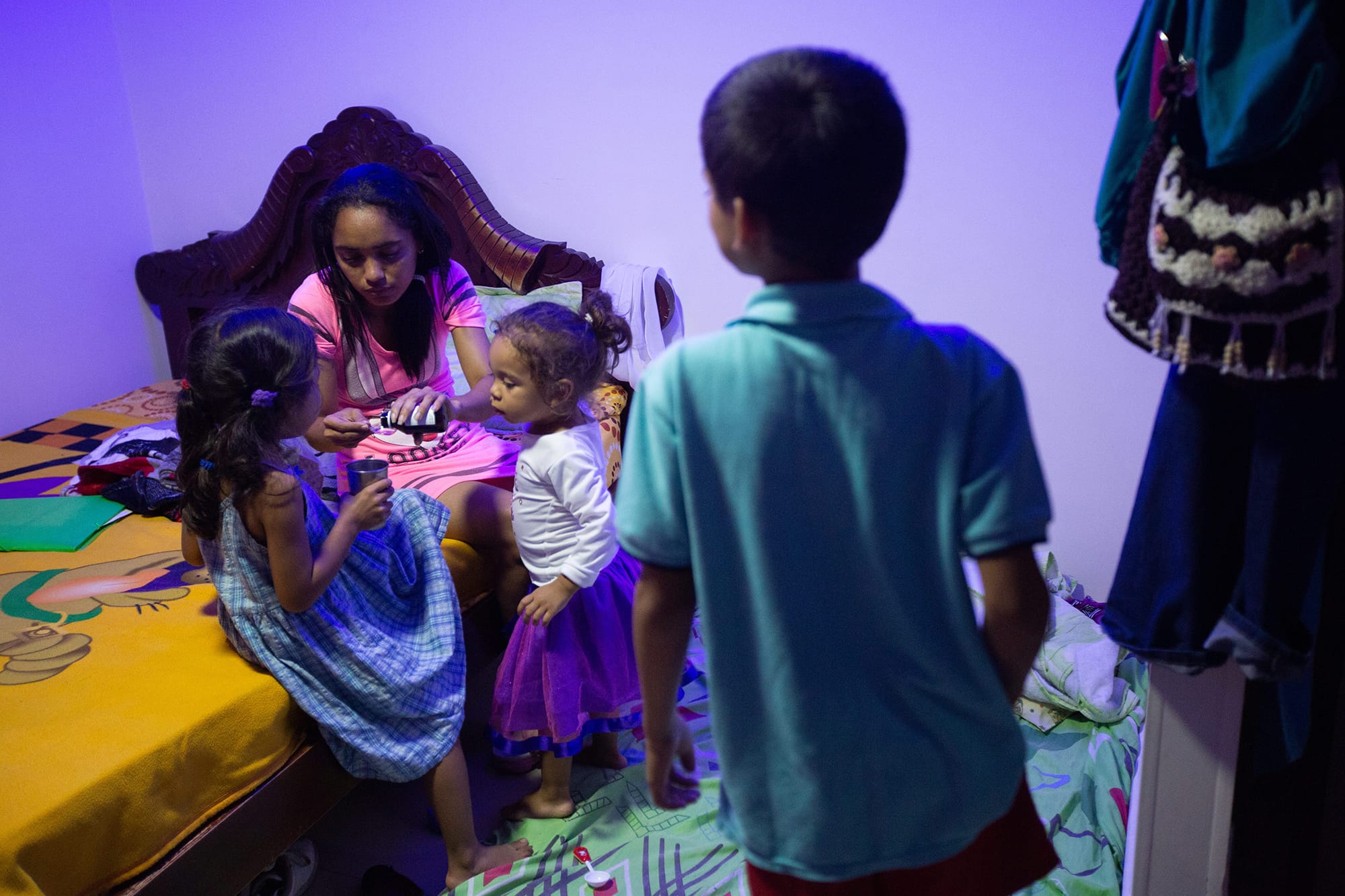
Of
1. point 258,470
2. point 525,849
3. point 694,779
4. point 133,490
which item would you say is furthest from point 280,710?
point 133,490

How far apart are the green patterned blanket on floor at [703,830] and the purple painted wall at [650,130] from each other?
59 centimetres

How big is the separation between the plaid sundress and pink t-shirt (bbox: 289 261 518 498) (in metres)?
0.33

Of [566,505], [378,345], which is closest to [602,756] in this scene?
[566,505]

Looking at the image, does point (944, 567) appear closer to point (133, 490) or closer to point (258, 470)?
point (258, 470)

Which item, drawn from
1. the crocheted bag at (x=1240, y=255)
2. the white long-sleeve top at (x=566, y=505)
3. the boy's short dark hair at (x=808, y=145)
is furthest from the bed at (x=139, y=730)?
the crocheted bag at (x=1240, y=255)

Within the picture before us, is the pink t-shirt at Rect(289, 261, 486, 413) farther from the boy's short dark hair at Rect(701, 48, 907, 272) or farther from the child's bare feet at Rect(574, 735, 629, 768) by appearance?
the boy's short dark hair at Rect(701, 48, 907, 272)

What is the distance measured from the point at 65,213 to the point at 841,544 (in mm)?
3478

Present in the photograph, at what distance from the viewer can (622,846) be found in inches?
65.9

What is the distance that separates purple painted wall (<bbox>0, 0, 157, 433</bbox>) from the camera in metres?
3.03

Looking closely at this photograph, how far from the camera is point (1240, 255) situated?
819 millimetres

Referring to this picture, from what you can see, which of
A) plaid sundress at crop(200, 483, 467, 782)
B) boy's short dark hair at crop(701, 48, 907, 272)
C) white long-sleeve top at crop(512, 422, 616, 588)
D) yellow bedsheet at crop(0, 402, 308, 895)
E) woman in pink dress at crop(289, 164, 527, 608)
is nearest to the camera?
boy's short dark hair at crop(701, 48, 907, 272)

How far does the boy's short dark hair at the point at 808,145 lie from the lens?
0.63 m

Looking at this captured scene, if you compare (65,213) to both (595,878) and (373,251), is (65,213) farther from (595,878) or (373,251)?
(595,878)

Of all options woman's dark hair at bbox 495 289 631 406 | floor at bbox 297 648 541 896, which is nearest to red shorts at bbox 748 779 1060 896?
woman's dark hair at bbox 495 289 631 406
